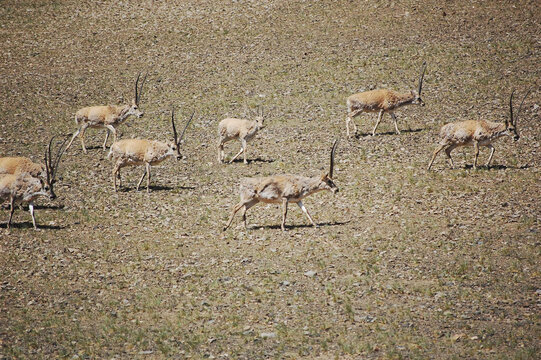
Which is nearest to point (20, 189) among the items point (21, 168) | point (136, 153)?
point (21, 168)

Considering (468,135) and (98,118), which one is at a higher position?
(98,118)

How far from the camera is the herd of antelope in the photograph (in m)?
20.3

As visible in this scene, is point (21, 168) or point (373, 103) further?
point (373, 103)

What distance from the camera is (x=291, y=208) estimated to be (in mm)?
23422

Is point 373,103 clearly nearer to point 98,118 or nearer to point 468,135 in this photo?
Answer: point 468,135

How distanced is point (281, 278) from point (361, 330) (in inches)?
130

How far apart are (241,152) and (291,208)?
5516mm

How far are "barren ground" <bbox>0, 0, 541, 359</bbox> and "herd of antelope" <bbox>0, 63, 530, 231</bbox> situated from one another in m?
0.94

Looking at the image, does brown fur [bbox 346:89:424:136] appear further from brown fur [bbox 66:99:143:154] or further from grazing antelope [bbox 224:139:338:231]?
brown fur [bbox 66:99:143:154]

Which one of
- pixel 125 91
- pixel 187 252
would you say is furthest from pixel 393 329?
pixel 125 91

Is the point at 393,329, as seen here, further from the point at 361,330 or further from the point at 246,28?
the point at 246,28

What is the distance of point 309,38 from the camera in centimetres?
4297

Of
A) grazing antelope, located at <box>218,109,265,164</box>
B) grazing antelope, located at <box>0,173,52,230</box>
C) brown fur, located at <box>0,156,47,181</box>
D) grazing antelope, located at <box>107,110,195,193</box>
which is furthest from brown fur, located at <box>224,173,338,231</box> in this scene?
brown fur, located at <box>0,156,47,181</box>

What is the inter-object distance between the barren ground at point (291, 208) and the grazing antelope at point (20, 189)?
2.93 feet
